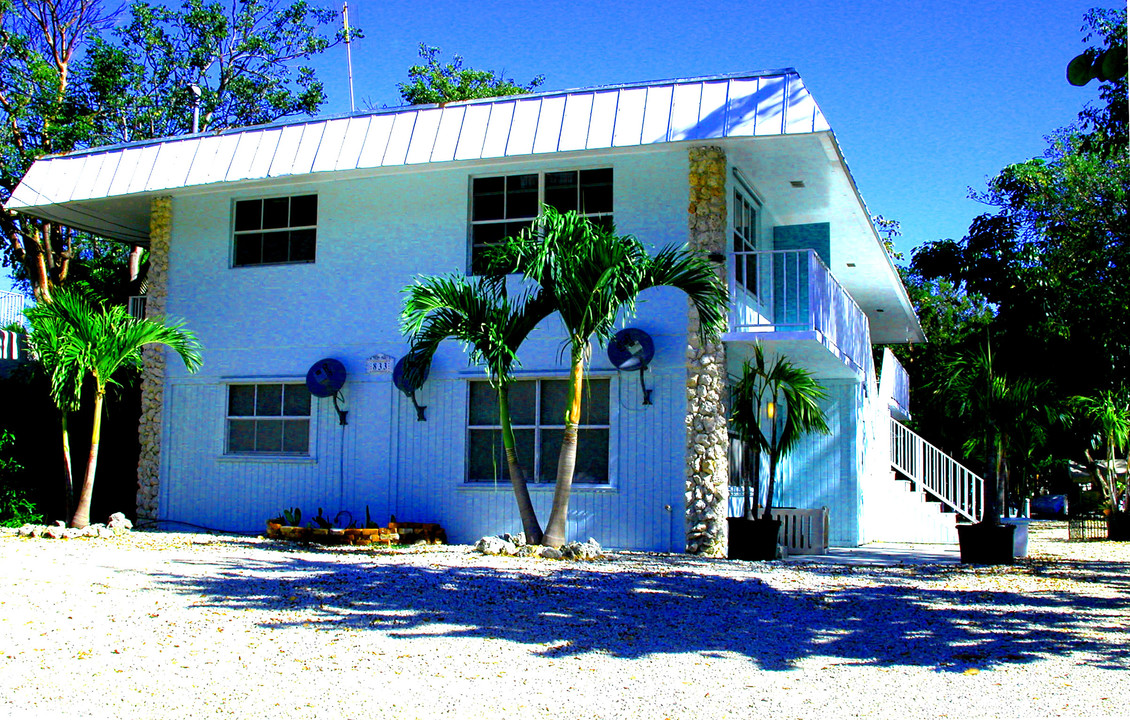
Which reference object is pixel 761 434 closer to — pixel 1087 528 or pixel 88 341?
pixel 88 341

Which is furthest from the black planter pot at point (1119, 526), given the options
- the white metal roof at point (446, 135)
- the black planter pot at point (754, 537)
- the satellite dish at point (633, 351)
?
the white metal roof at point (446, 135)

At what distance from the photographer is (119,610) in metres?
7.33

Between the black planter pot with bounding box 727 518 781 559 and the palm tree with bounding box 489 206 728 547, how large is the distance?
1811 mm

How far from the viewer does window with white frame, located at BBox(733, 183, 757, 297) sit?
1361 cm

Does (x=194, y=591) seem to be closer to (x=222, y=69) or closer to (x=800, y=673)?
(x=800, y=673)

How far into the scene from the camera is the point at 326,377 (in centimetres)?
1376

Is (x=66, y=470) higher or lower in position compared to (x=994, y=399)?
lower

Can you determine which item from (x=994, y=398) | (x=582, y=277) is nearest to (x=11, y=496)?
(x=582, y=277)

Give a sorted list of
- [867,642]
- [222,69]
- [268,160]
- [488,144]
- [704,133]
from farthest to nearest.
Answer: [222,69]
[268,160]
[488,144]
[704,133]
[867,642]

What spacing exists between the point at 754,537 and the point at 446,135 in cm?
604

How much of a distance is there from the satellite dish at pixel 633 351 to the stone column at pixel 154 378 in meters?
6.56

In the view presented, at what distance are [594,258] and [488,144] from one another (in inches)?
116

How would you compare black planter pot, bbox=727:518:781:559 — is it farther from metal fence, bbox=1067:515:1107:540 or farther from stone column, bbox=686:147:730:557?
metal fence, bbox=1067:515:1107:540

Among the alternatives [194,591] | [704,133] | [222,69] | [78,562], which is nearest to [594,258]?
[704,133]
